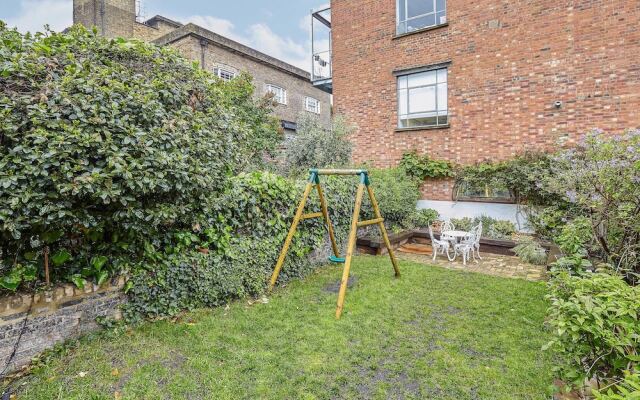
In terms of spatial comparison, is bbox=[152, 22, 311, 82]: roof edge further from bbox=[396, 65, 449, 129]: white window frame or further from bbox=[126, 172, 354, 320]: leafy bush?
bbox=[126, 172, 354, 320]: leafy bush

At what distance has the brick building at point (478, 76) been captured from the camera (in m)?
8.36

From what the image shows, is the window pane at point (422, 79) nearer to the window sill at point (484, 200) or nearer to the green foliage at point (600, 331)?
the window sill at point (484, 200)

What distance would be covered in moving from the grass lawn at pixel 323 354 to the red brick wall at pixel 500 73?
19.3 ft

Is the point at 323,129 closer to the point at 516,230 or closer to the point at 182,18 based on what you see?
the point at 516,230

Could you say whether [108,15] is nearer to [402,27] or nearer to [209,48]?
[209,48]

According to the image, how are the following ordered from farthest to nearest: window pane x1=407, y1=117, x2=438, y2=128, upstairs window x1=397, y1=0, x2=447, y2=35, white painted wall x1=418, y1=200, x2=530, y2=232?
1. window pane x1=407, y1=117, x2=438, y2=128
2. upstairs window x1=397, y1=0, x2=447, y2=35
3. white painted wall x1=418, y1=200, x2=530, y2=232

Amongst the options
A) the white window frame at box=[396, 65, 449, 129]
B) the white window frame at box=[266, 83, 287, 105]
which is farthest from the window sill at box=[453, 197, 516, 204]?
the white window frame at box=[266, 83, 287, 105]

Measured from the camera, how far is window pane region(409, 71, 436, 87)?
1070 centimetres

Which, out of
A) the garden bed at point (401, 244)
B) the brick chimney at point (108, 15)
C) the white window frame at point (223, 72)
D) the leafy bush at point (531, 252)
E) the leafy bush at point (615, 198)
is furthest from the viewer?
the white window frame at point (223, 72)

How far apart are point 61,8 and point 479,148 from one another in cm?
2101

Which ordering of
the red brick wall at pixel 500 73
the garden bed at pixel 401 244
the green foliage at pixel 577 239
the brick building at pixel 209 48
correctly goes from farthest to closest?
the brick building at pixel 209 48 → the red brick wall at pixel 500 73 → the garden bed at pixel 401 244 → the green foliage at pixel 577 239

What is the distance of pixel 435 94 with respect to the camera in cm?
1066

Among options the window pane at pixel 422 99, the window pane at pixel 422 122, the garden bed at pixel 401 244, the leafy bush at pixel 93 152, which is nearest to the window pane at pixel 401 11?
the window pane at pixel 422 99

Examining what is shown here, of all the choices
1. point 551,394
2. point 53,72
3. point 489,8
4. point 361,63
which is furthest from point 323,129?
point 551,394
